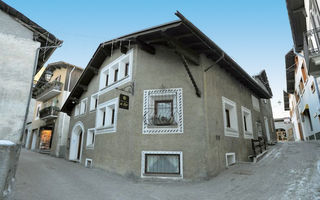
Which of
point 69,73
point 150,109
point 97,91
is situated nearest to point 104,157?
point 150,109

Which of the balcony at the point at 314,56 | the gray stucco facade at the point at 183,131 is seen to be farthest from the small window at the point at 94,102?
the balcony at the point at 314,56

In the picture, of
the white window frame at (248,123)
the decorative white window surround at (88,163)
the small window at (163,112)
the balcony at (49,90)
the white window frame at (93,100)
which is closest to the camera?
the small window at (163,112)

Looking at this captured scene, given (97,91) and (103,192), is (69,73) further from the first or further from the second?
(103,192)

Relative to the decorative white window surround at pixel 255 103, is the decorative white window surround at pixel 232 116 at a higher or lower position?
lower

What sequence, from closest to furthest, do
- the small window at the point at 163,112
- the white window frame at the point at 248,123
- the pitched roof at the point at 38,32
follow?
the pitched roof at the point at 38,32 → the small window at the point at 163,112 → the white window frame at the point at 248,123

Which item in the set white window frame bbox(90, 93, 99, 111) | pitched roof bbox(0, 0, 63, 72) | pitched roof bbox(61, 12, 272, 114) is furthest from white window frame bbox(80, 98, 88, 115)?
pitched roof bbox(0, 0, 63, 72)

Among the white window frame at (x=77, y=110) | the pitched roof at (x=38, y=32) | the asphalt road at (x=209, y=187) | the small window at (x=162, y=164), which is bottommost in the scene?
the asphalt road at (x=209, y=187)

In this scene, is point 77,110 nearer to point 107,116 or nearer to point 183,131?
point 107,116

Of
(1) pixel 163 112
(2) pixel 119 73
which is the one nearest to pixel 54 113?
(2) pixel 119 73

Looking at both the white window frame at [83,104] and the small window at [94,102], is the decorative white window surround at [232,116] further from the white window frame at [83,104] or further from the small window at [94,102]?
the white window frame at [83,104]

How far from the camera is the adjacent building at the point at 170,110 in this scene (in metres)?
7.62

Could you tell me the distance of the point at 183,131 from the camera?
309 inches

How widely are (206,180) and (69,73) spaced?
17823 millimetres

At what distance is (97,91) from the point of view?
12.4m
